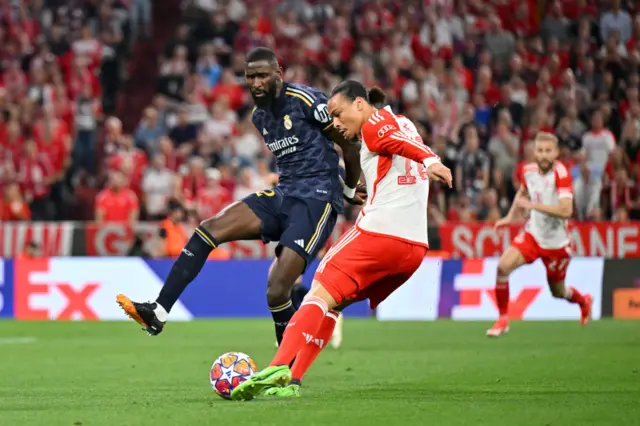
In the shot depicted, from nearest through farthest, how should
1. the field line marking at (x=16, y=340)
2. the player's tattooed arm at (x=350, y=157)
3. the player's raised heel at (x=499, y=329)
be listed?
the player's tattooed arm at (x=350, y=157) → the field line marking at (x=16, y=340) → the player's raised heel at (x=499, y=329)

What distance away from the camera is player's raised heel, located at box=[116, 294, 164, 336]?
8.43 meters

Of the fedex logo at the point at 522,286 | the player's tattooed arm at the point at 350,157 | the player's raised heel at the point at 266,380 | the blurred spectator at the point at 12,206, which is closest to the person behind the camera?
the player's raised heel at the point at 266,380

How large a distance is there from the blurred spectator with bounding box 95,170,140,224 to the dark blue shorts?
34.7 ft

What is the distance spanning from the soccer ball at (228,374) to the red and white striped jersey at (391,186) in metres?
1.24

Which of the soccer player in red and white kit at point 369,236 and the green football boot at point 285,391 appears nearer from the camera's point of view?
the soccer player in red and white kit at point 369,236

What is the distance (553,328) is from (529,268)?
7.19 ft

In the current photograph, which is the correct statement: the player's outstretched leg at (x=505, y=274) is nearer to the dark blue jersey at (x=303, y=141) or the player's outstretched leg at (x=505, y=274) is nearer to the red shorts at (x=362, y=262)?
the dark blue jersey at (x=303, y=141)

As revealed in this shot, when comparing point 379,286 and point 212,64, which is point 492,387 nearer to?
point 379,286

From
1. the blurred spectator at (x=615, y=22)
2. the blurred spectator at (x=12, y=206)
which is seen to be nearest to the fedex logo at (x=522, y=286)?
the blurred spectator at (x=615, y=22)

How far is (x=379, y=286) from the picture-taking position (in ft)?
26.0

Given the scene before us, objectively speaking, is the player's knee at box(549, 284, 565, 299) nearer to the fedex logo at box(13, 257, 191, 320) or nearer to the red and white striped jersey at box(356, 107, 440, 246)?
the fedex logo at box(13, 257, 191, 320)

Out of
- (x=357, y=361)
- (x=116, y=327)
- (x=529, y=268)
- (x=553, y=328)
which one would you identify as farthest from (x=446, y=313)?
(x=357, y=361)

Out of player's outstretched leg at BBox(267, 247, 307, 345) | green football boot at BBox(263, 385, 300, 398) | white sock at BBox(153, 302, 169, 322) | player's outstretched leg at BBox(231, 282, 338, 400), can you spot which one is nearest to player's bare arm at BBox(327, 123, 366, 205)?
player's outstretched leg at BBox(267, 247, 307, 345)

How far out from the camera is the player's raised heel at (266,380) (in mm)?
7176
